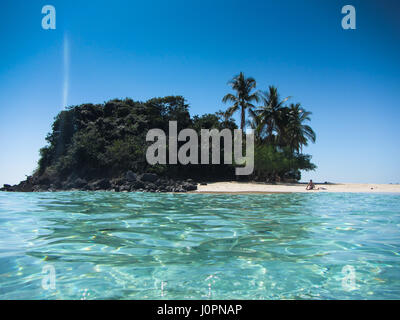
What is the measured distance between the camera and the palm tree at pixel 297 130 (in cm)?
2881

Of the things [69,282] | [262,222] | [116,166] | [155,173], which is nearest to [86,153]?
[116,166]

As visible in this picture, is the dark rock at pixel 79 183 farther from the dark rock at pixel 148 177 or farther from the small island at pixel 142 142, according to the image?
the dark rock at pixel 148 177

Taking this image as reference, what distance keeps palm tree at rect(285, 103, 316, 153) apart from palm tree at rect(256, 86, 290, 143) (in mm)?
1220

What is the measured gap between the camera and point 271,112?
2786 cm

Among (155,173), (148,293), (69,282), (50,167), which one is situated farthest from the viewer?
(50,167)

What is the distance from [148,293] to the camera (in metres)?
2.44

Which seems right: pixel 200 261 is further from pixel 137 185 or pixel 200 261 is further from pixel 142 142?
pixel 142 142

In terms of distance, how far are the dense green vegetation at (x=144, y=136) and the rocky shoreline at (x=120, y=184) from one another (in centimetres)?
130

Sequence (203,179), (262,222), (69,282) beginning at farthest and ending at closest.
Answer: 1. (203,179)
2. (262,222)
3. (69,282)

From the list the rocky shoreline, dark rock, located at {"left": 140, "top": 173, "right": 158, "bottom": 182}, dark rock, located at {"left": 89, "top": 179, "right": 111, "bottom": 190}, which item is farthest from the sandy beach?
dark rock, located at {"left": 89, "top": 179, "right": 111, "bottom": 190}

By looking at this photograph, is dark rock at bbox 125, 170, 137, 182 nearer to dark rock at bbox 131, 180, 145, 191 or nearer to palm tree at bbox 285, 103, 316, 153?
dark rock at bbox 131, 180, 145, 191

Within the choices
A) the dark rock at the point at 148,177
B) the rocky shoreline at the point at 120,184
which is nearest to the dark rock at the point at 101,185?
the rocky shoreline at the point at 120,184
